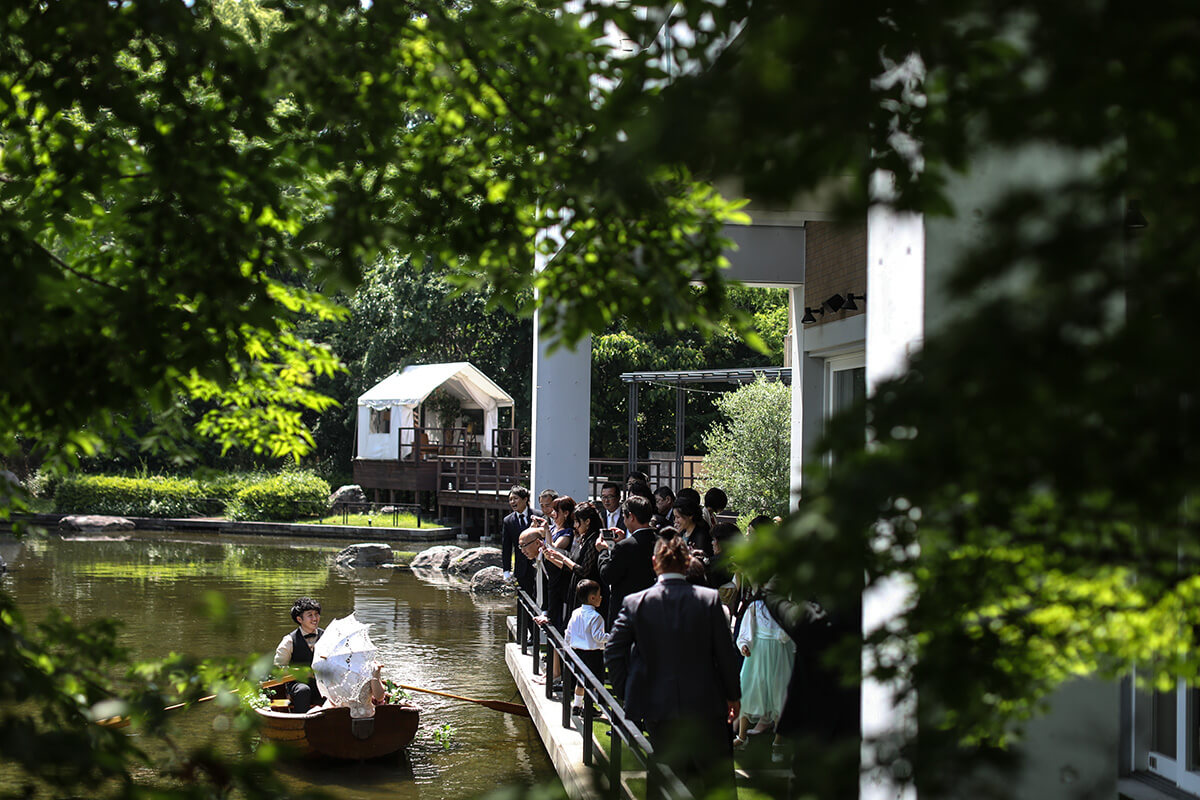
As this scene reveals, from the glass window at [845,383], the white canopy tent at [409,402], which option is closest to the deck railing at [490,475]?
the white canopy tent at [409,402]

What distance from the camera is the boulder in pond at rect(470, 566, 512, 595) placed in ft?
67.4

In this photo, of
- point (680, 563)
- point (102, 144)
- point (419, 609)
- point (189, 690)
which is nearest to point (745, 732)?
point (680, 563)

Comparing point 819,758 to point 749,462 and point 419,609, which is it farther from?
point 749,462

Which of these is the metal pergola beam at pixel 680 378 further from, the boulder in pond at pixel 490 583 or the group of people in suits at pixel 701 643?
the group of people in suits at pixel 701 643

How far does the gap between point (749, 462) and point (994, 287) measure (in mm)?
17883

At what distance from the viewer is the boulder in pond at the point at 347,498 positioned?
3512cm

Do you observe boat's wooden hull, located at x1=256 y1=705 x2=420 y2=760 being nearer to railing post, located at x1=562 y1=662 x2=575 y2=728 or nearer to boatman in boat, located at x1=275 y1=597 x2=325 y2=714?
boatman in boat, located at x1=275 y1=597 x2=325 y2=714

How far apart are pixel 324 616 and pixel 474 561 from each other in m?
5.36

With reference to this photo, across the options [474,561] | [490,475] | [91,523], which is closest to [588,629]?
[474,561]

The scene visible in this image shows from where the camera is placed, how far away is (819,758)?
63.9 inches

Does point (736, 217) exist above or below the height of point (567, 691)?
above

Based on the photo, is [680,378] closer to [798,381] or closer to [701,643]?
[798,381]

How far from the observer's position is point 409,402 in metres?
35.9

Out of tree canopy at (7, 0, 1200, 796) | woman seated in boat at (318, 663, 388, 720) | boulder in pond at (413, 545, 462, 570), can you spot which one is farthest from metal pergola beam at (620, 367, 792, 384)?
tree canopy at (7, 0, 1200, 796)
